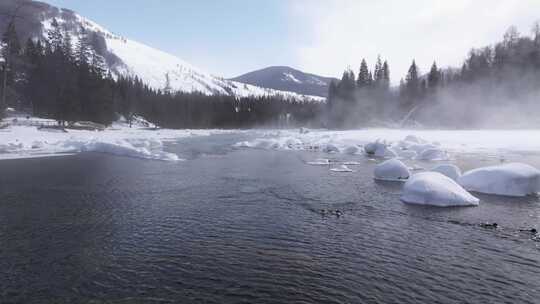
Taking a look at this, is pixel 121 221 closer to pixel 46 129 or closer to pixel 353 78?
pixel 46 129

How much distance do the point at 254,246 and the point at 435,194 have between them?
443 inches

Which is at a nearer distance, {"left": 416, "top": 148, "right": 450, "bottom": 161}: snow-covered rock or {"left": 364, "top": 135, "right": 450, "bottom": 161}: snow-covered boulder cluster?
{"left": 416, "top": 148, "right": 450, "bottom": 161}: snow-covered rock

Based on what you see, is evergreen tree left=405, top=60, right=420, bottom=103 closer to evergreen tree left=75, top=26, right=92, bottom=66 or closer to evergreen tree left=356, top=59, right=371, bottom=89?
evergreen tree left=356, top=59, right=371, bottom=89

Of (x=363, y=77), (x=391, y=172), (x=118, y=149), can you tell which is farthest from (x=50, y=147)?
Result: (x=363, y=77)

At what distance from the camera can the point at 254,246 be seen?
12438mm

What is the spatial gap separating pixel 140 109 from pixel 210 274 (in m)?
124

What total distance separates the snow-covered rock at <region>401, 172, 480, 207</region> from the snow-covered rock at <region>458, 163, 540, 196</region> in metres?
3.28

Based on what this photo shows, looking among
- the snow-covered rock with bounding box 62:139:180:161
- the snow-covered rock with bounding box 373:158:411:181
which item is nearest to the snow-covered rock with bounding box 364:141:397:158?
the snow-covered rock with bounding box 373:158:411:181

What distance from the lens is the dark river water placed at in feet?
30.1

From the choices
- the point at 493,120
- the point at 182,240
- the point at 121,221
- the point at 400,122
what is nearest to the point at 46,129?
the point at 121,221

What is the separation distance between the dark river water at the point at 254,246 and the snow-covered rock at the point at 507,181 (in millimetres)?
990

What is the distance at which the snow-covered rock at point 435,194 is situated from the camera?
711 inches

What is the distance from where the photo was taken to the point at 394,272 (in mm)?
10367

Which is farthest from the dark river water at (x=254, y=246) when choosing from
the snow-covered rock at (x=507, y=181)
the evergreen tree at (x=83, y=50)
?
the evergreen tree at (x=83, y=50)
